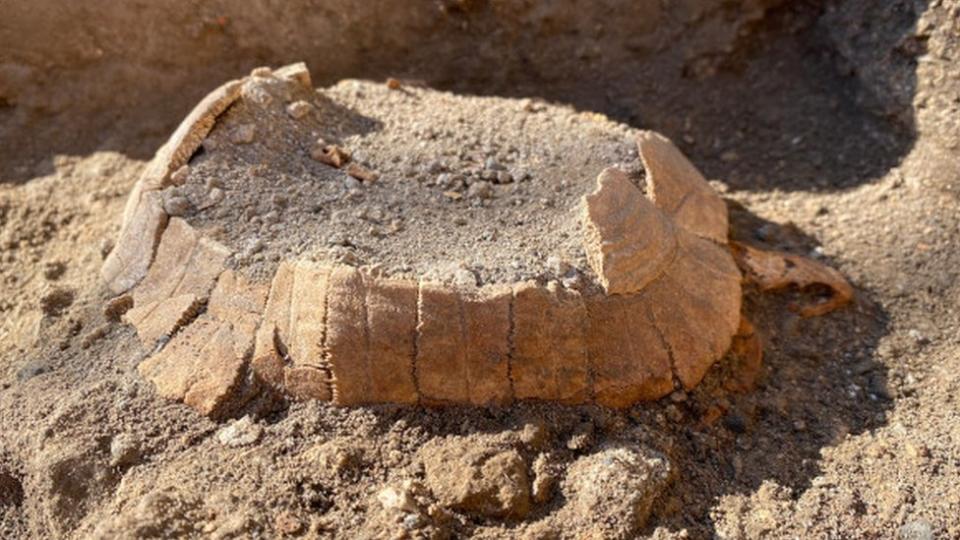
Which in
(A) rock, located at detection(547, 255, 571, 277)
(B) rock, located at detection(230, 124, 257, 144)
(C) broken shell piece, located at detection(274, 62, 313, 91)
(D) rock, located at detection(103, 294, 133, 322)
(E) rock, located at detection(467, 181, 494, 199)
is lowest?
(A) rock, located at detection(547, 255, 571, 277)

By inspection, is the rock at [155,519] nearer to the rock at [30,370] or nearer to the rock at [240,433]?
the rock at [240,433]

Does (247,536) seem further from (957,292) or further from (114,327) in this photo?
(957,292)

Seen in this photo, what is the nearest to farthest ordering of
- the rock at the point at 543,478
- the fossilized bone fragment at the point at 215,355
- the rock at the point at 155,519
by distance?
the rock at the point at 155,519 < the rock at the point at 543,478 < the fossilized bone fragment at the point at 215,355

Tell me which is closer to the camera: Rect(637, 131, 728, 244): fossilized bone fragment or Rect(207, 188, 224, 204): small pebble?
Rect(207, 188, 224, 204): small pebble

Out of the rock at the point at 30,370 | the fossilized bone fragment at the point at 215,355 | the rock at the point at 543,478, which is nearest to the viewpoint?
the rock at the point at 543,478

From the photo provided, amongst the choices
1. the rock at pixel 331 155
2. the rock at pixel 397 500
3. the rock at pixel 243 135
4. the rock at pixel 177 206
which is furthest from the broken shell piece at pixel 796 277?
the rock at pixel 177 206

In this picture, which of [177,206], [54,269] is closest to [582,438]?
[177,206]

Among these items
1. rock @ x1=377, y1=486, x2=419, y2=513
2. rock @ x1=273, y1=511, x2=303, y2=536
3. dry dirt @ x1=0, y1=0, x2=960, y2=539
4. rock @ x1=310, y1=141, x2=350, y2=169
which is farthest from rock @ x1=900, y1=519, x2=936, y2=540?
rock @ x1=310, y1=141, x2=350, y2=169

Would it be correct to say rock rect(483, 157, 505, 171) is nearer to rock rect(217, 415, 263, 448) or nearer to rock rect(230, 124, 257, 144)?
rock rect(230, 124, 257, 144)
